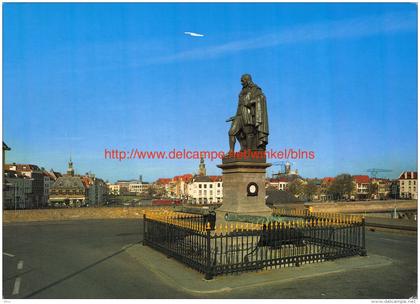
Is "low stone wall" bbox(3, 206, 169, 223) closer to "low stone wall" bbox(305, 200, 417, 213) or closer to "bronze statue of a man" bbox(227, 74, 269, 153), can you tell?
"bronze statue of a man" bbox(227, 74, 269, 153)

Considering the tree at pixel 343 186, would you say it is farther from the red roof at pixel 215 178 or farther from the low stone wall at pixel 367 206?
the red roof at pixel 215 178

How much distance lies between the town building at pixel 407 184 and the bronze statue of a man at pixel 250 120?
122m

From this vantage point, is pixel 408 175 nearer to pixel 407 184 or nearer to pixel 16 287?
pixel 407 184

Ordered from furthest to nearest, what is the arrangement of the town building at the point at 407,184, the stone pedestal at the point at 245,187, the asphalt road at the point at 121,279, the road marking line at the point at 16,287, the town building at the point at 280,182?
the town building at the point at 280,182 < the town building at the point at 407,184 < the stone pedestal at the point at 245,187 < the road marking line at the point at 16,287 < the asphalt road at the point at 121,279

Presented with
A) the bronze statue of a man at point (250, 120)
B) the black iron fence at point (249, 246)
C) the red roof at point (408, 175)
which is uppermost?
the bronze statue of a man at point (250, 120)

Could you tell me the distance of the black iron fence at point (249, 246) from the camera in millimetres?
10672

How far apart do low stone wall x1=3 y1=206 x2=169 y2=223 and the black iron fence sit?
72.2 ft

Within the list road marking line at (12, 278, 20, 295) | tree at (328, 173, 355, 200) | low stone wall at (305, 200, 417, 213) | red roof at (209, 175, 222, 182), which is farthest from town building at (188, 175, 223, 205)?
road marking line at (12, 278, 20, 295)

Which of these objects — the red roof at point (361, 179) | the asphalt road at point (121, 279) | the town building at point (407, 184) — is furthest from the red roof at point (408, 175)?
the asphalt road at point (121, 279)

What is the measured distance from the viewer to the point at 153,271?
1132 centimetres

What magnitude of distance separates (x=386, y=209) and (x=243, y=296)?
85.2 meters

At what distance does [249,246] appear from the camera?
1256 centimetres

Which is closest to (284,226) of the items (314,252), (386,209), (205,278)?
(314,252)

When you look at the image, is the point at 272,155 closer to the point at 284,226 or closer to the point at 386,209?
the point at 284,226
